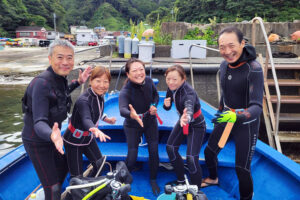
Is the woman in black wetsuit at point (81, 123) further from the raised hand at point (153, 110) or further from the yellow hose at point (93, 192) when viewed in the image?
the yellow hose at point (93, 192)

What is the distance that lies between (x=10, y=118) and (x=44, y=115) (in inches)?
275

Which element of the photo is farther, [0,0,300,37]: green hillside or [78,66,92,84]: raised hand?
[0,0,300,37]: green hillside

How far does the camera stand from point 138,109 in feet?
7.99

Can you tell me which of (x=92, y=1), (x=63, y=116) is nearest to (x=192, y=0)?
(x=63, y=116)

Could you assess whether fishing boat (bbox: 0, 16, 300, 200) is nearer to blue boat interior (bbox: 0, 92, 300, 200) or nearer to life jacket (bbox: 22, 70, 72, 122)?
blue boat interior (bbox: 0, 92, 300, 200)

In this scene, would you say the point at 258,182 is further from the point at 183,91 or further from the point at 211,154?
the point at 183,91

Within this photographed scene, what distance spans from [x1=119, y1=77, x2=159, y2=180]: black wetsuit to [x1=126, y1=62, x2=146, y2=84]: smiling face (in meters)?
0.08

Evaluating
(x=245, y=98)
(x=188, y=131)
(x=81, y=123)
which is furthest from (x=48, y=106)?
(x=245, y=98)

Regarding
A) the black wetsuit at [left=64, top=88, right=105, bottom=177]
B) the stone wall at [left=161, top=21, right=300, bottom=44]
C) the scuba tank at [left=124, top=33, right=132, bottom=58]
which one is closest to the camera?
the black wetsuit at [left=64, top=88, right=105, bottom=177]

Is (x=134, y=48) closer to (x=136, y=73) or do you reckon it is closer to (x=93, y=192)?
(x=136, y=73)

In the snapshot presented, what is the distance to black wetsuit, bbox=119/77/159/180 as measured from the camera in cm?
234

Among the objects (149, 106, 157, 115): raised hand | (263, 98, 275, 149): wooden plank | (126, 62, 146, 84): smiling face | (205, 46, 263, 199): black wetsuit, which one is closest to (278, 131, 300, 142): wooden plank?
(263, 98, 275, 149): wooden plank

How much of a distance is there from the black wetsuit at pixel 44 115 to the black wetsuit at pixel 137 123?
74 cm

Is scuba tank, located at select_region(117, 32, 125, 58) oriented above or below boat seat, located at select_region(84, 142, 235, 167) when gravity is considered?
above
